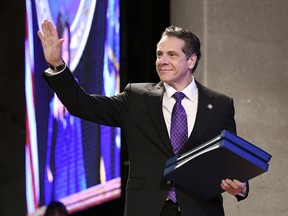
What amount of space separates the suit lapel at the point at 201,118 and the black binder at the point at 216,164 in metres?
0.16

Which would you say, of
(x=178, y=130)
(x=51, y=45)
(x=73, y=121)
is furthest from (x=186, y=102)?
(x=73, y=121)

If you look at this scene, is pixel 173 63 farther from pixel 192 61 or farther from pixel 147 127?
pixel 147 127

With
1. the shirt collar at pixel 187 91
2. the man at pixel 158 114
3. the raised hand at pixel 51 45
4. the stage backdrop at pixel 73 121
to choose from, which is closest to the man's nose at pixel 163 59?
the man at pixel 158 114

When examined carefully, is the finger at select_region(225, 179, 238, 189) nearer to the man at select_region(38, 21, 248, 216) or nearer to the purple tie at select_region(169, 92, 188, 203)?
the man at select_region(38, 21, 248, 216)

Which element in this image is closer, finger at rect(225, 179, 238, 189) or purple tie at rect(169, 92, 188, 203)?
finger at rect(225, 179, 238, 189)

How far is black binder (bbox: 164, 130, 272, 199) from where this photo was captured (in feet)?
8.51

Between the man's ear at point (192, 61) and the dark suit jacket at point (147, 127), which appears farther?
the man's ear at point (192, 61)

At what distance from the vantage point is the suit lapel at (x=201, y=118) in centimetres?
286

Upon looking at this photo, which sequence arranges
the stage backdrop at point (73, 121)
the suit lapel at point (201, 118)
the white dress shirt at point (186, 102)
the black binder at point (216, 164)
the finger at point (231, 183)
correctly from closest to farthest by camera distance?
the black binder at point (216, 164)
the finger at point (231, 183)
the suit lapel at point (201, 118)
the white dress shirt at point (186, 102)
the stage backdrop at point (73, 121)

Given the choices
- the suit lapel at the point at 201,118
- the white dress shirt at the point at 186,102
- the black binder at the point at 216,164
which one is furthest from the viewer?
the white dress shirt at the point at 186,102

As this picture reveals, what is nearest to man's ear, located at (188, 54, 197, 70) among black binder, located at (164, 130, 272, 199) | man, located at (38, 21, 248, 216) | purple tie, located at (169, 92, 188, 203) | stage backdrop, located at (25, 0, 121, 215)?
man, located at (38, 21, 248, 216)

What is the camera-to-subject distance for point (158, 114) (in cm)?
293
